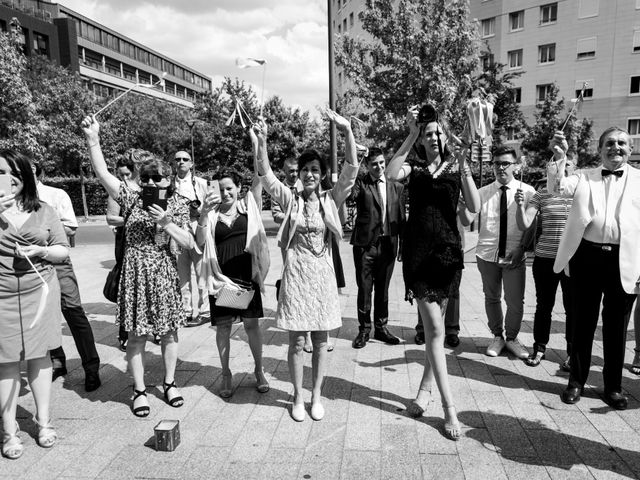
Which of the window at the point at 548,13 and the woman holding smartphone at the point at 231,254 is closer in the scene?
the woman holding smartphone at the point at 231,254

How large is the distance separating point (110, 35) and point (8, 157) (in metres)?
72.7

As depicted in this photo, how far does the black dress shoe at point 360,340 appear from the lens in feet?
17.0

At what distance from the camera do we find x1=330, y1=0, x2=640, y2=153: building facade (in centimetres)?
3184

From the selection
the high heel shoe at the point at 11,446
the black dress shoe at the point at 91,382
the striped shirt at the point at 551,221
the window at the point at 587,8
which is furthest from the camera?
the window at the point at 587,8

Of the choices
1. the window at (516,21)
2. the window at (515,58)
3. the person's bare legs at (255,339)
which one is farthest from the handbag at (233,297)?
the window at (516,21)

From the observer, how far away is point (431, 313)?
3.36 metres

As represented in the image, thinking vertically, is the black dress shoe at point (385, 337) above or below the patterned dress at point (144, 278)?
below

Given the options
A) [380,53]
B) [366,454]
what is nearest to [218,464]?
[366,454]

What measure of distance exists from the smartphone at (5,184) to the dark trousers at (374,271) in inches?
131

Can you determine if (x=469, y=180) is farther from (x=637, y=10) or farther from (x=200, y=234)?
(x=637, y=10)

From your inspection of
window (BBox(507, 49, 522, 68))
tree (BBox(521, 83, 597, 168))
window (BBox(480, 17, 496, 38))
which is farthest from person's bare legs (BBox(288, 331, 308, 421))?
window (BBox(480, 17, 496, 38))

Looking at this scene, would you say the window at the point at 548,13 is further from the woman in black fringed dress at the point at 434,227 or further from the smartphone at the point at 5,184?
the smartphone at the point at 5,184

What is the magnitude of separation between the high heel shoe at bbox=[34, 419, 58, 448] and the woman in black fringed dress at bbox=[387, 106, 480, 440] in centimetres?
270

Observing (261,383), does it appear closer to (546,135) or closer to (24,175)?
(24,175)
